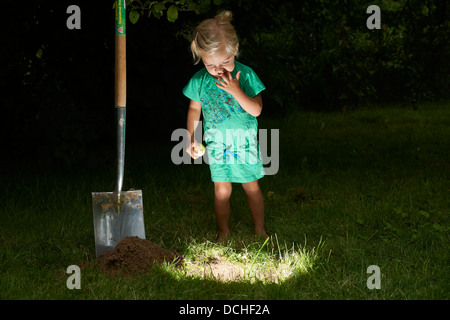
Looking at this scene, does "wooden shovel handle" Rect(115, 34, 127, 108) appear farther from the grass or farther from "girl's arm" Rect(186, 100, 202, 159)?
the grass

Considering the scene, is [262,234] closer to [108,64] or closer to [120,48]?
[120,48]

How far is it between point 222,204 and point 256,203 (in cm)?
22

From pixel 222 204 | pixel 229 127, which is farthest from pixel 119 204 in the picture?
pixel 229 127

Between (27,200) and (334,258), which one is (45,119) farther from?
(334,258)

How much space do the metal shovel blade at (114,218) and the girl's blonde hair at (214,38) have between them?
3.13 feet

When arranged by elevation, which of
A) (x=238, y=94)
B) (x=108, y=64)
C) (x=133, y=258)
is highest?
(x=108, y=64)

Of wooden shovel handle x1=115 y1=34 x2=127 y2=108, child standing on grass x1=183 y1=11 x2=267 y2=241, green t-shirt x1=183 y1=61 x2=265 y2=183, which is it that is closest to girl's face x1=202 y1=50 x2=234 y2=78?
child standing on grass x1=183 y1=11 x2=267 y2=241

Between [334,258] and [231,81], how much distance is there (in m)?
1.17

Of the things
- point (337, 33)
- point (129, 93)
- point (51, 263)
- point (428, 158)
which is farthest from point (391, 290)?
point (337, 33)

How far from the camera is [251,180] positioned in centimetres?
346

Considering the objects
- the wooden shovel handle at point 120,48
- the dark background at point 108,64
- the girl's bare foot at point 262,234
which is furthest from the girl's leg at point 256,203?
the dark background at point 108,64

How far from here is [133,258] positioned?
3.04 metres

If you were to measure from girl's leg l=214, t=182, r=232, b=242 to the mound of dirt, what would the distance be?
1.77 ft

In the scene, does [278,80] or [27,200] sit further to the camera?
[278,80]
